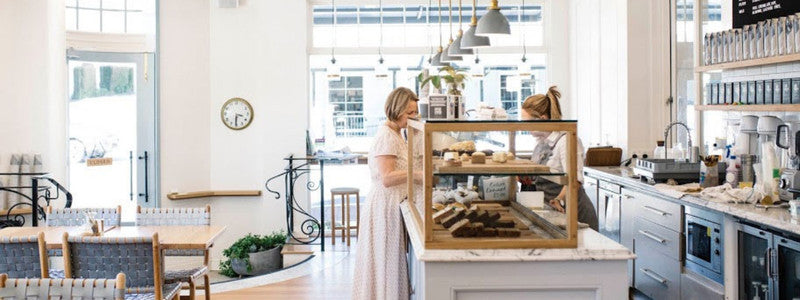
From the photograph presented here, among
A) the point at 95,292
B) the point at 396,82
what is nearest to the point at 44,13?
the point at 396,82

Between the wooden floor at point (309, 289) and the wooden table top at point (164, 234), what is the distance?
124 cm

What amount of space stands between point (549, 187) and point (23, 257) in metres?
2.78

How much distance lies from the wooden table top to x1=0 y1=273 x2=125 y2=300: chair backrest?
163 cm

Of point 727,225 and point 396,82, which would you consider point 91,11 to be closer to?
point 396,82

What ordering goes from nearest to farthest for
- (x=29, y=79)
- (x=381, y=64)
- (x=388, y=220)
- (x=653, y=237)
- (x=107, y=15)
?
1. (x=388, y=220)
2. (x=653, y=237)
3. (x=29, y=79)
4. (x=107, y=15)
5. (x=381, y=64)

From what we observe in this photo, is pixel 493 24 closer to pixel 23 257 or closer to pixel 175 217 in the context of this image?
pixel 175 217

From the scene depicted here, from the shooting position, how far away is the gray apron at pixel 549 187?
11.7 feet

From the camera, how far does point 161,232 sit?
516cm

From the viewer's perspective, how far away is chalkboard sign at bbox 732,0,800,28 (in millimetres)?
5086

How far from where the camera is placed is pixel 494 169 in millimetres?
3441

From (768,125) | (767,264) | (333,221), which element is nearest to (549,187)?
(767,264)

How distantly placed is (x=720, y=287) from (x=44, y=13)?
7.22 m

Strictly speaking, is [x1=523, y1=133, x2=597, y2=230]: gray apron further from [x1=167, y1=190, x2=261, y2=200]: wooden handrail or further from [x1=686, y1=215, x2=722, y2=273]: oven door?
[x1=167, y1=190, x2=261, y2=200]: wooden handrail

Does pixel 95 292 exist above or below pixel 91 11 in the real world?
below
